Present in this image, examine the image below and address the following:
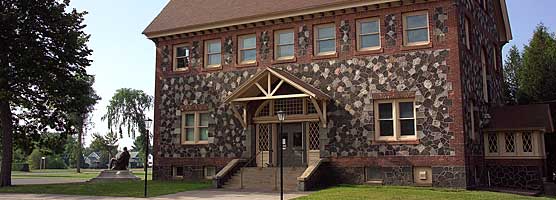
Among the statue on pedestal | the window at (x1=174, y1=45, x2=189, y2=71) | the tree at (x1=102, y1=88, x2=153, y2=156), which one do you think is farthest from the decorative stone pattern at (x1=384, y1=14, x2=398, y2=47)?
the tree at (x1=102, y1=88, x2=153, y2=156)

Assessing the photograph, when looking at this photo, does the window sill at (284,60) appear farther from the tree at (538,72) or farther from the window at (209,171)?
the tree at (538,72)

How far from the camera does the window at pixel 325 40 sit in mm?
22422

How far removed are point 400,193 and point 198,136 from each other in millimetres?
11314

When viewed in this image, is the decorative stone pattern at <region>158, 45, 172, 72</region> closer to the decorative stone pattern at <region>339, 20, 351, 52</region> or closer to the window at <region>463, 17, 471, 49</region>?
the decorative stone pattern at <region>339, 20, 351, 52</region>

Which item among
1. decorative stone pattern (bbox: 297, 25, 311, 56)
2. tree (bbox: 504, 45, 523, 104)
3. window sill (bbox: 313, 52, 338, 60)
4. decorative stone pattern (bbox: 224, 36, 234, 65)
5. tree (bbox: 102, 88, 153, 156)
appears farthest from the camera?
tree (bbox: 102, 88, 153, 156)

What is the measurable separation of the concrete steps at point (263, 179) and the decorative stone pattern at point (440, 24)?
298 inches

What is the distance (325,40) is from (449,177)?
774 centimetres

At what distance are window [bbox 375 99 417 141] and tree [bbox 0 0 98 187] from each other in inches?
559

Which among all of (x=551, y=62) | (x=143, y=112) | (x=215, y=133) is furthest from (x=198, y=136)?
(x=143, y=112)

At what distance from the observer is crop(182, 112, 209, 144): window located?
25203 mm

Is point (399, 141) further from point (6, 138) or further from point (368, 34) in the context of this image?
point (6, 138)

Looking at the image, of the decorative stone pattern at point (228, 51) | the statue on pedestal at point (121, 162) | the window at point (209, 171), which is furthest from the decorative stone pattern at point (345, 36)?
the statue on pedestal at point (121, 162)

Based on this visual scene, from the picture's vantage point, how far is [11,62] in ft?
77.3

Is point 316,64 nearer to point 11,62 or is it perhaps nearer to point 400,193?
point 400,193
